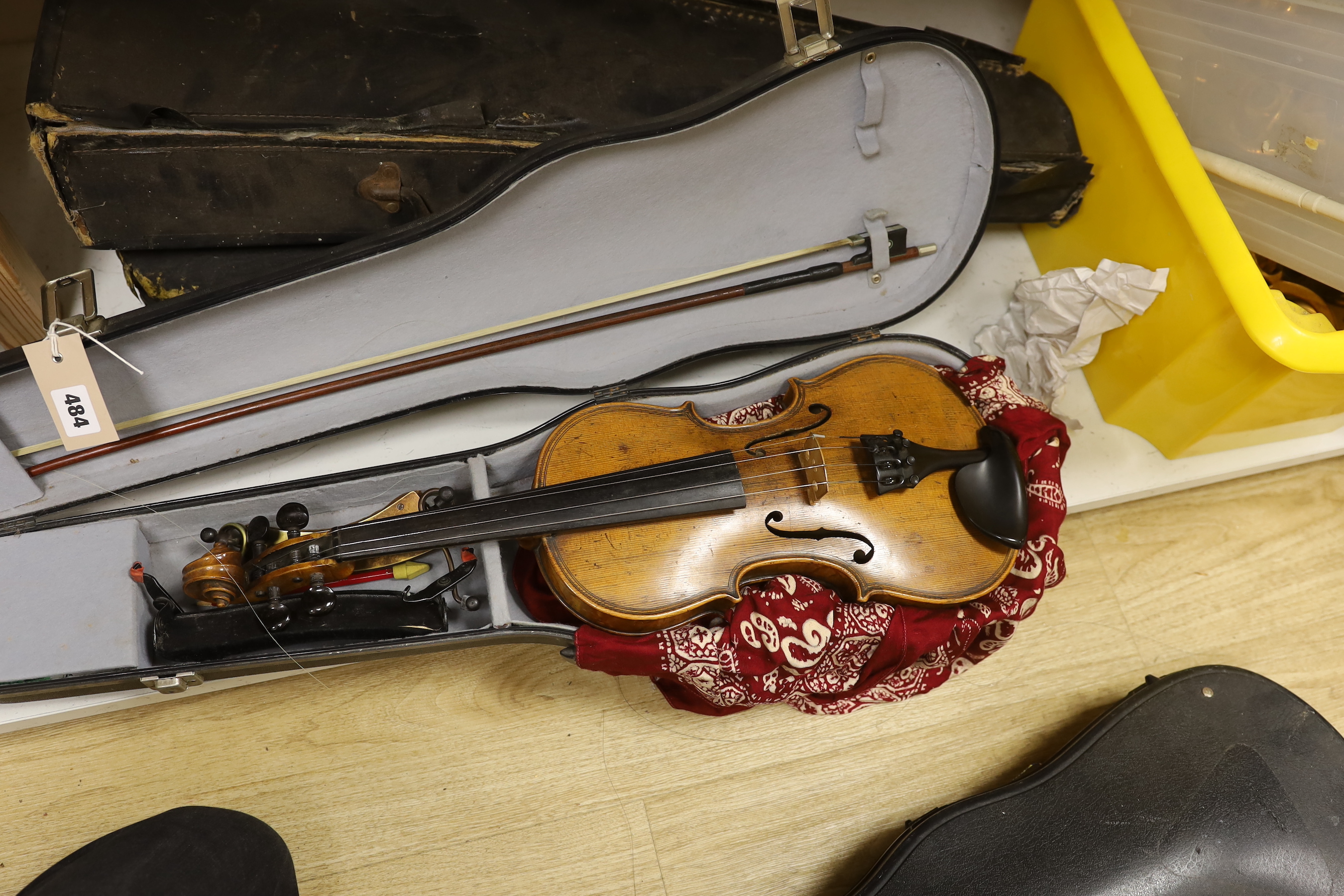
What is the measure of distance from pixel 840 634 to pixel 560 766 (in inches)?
23.1

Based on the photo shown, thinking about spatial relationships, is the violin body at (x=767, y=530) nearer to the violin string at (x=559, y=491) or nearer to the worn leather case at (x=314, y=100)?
the violin string at (x=559, y=491)

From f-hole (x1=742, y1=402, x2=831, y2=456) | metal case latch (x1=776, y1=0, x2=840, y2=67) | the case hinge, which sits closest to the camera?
metal case latch (x1=776, y1=0, x2=840, y2=67)

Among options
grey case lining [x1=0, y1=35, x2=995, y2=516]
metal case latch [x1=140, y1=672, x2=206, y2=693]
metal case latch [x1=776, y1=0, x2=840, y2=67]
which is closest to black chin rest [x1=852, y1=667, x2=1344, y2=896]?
grey case lining [x1=0, y1=35, x2=995, y2=516]

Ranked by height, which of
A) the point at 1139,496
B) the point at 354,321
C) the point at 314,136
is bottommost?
the point at 1139,496

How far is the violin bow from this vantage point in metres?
1.48

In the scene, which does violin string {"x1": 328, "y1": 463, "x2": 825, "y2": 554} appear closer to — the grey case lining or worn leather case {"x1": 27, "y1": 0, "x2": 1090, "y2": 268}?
the grey case lining

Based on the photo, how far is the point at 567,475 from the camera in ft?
4.50

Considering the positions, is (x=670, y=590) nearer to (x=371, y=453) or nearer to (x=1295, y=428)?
(x=371, y=453)

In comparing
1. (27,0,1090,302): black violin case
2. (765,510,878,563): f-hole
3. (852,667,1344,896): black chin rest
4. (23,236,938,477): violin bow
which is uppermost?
(27,0,1090,302): black violin case

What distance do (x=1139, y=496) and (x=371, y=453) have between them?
154cm

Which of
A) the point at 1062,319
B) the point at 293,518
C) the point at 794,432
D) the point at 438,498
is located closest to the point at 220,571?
the point at 293,518

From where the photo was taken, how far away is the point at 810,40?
4.30 feet

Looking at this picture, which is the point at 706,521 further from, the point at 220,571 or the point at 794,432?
the point at 220,571

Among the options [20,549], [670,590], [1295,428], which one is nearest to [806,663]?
[670,590]
